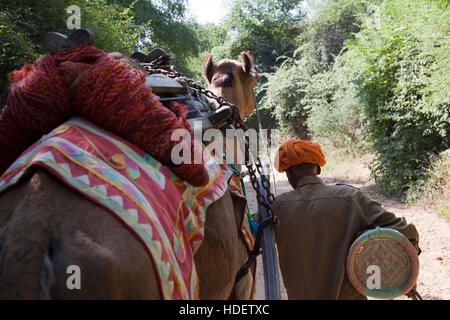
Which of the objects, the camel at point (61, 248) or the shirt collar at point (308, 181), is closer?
the camel at point (61, 248)

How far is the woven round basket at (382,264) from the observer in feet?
7.40

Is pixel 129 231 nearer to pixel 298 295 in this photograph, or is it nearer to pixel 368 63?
pixel 298 295

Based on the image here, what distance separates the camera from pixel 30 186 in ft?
3.71

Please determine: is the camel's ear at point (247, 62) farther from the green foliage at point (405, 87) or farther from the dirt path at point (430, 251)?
the green foliage at point (405, 87)

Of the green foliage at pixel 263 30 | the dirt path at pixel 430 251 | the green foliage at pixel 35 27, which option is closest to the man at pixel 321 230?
the dirt path at pixel 430 251

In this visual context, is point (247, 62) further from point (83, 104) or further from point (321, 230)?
point (83, 104)

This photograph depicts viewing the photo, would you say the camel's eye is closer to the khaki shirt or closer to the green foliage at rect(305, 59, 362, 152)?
the khaki shirt

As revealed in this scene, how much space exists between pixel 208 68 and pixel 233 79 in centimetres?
31

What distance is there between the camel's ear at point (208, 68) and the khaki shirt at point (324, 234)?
1.61 meters

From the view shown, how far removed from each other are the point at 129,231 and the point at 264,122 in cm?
2140

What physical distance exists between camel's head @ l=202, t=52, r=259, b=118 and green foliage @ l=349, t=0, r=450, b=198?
3.89 metres

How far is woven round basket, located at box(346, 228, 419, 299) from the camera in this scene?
226cm

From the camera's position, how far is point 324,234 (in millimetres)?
2514

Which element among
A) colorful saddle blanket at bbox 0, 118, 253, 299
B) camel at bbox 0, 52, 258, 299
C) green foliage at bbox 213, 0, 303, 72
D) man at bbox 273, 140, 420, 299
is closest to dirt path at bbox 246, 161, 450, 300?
man at bbox 273, 140, 420, 299
